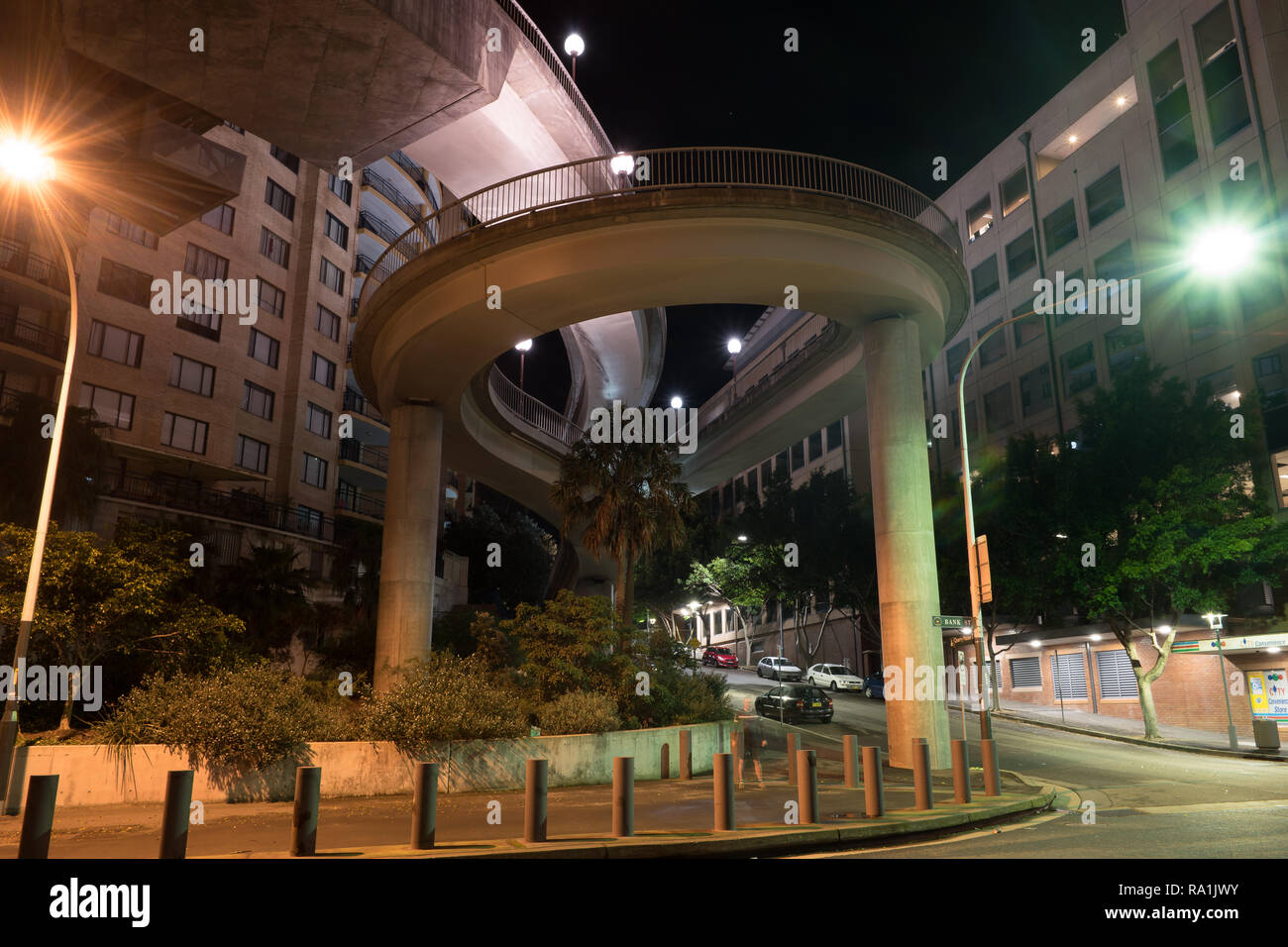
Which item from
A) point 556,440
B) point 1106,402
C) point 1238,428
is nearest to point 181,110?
point 556,440

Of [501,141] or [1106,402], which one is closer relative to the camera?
[501,141]

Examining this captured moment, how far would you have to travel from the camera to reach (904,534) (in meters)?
20.6

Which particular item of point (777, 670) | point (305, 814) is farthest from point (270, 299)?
point (305, 814)

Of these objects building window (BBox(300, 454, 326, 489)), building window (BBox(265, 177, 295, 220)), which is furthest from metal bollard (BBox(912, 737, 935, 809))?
building window (BBox(265, 177, 295, 220))

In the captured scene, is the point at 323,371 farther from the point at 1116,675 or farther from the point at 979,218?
the point at 1116,675

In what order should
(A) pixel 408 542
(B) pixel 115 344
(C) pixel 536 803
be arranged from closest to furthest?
(C) pixel 536 803, (A) pixel 408 542, (B) pixel 115 344

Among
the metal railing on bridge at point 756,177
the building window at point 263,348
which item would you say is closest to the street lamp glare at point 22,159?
the metal railing on bridge at point 756,177

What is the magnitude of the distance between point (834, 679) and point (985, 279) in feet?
85.0

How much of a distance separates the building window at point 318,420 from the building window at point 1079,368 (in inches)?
1608

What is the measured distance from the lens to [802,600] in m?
48.7

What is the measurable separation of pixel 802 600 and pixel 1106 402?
22073 mm

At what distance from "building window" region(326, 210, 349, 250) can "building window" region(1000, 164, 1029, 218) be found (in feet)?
131

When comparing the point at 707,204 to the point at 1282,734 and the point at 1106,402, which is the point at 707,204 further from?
the point at 1282,734
